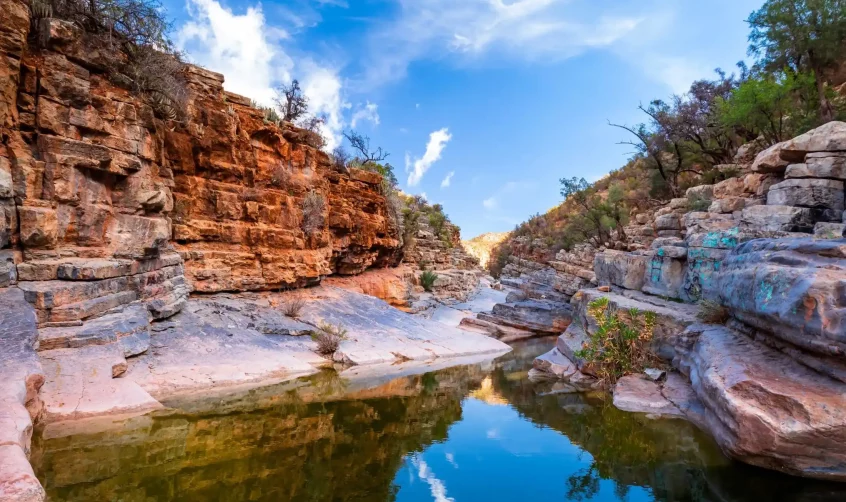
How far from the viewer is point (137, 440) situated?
20.0ft

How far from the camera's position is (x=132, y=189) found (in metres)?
11.0

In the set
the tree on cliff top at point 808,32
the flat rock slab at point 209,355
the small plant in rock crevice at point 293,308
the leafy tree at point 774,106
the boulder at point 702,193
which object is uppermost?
the tree on cliff top at point 808,32

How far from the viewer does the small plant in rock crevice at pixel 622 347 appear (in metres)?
10.0

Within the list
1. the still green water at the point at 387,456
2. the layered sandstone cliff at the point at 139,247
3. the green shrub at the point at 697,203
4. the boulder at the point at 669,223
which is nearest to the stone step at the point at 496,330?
the layered sandstone cliff at the point at 139,247

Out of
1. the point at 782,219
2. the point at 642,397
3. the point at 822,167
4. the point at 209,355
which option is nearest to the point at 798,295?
the point at 642,397

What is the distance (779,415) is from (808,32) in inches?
787

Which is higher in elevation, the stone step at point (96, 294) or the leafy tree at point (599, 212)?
the leafy tree at point (599, 212)

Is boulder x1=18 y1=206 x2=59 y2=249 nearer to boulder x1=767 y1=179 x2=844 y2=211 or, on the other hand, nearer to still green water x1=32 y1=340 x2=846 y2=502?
still green water x1=32 y1=340 x2=846 y2=502

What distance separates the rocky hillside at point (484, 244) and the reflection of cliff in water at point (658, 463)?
5081cm

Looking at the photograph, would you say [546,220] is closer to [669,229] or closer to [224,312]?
[669,229]

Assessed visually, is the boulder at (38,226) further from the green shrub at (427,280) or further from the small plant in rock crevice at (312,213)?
the green shrub at (427,280)

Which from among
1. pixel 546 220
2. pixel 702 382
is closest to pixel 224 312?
pixel 702 382

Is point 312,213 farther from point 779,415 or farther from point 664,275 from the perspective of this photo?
point 779,415

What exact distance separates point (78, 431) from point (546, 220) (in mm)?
46912
